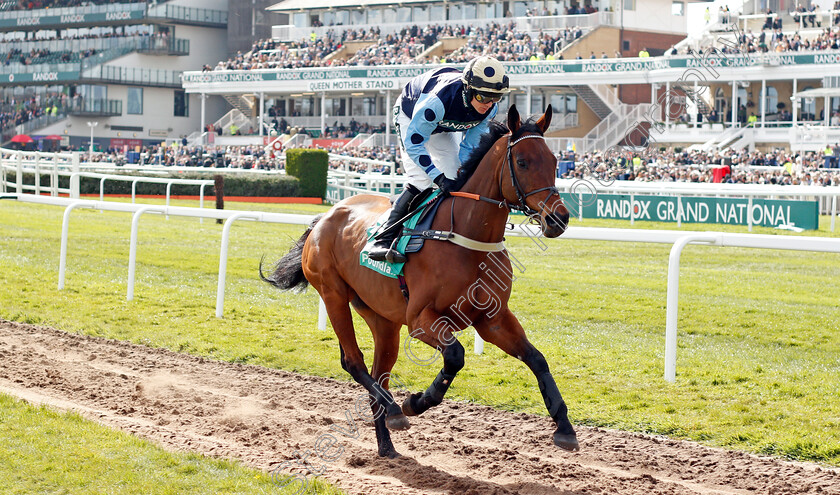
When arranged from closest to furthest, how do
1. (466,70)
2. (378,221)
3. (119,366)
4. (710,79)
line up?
(466,70) → (378,221) → (119,366) → (710,79)

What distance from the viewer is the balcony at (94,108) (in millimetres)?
50206

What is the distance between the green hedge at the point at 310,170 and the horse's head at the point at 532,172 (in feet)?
62.8

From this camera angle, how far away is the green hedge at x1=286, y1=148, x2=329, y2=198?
22.7 m

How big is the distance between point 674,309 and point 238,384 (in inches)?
98.0

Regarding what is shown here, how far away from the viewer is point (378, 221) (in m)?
4.38

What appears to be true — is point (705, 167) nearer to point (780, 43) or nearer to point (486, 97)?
point (780, 43)

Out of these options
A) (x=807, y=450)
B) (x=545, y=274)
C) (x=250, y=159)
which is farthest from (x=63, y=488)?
(x=250, y=159)

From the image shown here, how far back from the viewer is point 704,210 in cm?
1630

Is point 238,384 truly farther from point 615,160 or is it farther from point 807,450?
point 615,160

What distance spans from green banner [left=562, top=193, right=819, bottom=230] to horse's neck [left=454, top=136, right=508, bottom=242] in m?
10.2

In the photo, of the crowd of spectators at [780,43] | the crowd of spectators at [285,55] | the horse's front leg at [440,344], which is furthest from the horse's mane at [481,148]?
the crowd of spectators at [285,55]

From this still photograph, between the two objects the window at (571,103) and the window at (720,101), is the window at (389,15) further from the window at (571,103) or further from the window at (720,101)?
the window at (720,101)

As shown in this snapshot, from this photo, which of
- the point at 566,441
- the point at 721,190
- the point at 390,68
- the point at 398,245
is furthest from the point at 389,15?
the point at 566,441

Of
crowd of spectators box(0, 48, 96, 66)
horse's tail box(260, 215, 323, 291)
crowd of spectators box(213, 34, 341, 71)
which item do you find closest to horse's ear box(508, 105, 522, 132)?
horse's tail box(260, 215, 323, 291)
